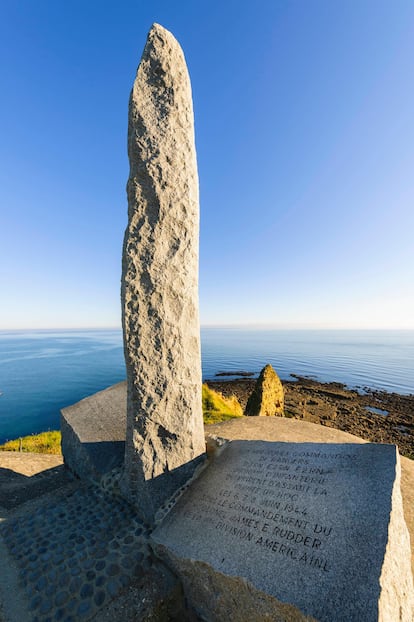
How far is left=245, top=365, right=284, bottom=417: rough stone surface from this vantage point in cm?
1340

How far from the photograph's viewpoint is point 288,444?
384cm

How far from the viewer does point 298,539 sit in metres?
2.52

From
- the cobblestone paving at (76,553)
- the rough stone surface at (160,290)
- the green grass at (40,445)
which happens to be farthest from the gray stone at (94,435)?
the green grass at (40,445)

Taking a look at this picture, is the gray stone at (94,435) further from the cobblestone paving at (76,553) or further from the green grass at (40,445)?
the green grass at (40,445)

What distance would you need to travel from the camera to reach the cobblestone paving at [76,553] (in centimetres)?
277

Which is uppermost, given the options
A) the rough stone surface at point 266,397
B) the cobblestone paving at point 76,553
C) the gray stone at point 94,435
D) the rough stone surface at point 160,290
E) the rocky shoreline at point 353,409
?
the rough stone surface at point 160,290

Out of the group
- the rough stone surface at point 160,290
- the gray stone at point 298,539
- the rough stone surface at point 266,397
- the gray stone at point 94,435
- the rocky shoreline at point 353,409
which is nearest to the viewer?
the gray stone at point 298,539

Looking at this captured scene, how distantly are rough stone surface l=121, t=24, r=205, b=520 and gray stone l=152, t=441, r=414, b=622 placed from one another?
2.27ft

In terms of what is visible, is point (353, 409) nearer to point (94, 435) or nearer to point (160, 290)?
point (94, 435)

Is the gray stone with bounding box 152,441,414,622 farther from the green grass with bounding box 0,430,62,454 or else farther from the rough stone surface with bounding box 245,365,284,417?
the rough stone surface with bounding box 245,365,284,417

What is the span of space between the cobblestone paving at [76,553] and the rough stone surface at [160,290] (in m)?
0.39

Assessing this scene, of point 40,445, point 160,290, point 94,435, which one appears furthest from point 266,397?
point 160,290

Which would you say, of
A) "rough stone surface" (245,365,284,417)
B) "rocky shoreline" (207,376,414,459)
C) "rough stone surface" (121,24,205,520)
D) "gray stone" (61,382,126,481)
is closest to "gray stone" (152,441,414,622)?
"rough stone surface" (121,24,205,520)

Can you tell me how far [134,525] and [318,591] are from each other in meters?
2.50
